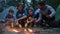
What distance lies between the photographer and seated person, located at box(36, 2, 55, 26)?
6.83 m

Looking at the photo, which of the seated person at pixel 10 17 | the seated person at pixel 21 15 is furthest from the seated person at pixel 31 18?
the seated person at pixel 10 17

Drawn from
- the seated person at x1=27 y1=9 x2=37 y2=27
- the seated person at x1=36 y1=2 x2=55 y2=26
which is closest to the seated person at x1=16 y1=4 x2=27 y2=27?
the seated person at x1=27 y1=9 x2=37 y2=27

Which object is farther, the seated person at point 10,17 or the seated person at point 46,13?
the seated person at point 10,17

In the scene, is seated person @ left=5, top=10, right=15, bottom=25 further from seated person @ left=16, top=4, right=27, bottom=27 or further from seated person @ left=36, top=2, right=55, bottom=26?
seated person @ left=36, top=2, right=55, bottom=26

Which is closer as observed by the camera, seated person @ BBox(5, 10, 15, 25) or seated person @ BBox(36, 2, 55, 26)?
seated person @ BBox(36, 2, 55, 26)

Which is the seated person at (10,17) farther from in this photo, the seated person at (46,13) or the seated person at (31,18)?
the seated person at (46,13)

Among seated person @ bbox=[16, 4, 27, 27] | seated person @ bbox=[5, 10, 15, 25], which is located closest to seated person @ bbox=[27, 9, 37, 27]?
seated person @ bbox=[16, 4, 27, 27]

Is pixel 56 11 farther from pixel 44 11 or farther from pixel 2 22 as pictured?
pixel 2 22

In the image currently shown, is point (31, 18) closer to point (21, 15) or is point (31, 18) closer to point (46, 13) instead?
point (21, 15)

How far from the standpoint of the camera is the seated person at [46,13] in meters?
6.83

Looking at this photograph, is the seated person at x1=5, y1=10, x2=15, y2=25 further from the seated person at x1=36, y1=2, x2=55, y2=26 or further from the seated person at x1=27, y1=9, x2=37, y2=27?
the seated person at x1=36, y1=2, x2=55, y2=26

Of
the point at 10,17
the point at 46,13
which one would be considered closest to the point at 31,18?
the point at 46,13

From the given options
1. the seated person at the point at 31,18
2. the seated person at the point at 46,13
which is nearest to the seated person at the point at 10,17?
the seated person at the point at 31,18

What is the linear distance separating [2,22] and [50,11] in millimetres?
1370
